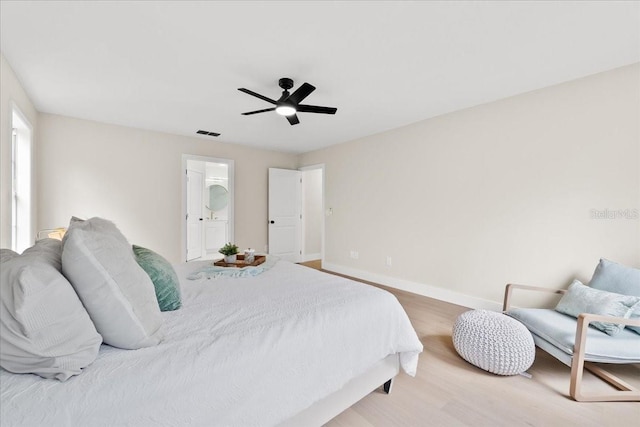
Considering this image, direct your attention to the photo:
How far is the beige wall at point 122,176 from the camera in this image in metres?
3.57

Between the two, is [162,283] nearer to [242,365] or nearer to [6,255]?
[6,255]

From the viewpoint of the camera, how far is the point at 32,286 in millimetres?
864

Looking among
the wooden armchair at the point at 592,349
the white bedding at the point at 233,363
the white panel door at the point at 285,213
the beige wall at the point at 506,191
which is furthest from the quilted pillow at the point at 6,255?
the white panel door at the point at 285,213

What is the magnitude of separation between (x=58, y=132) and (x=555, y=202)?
6047 millimetres

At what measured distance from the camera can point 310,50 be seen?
209cm

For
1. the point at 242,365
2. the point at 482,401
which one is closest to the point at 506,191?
the point at 482,401

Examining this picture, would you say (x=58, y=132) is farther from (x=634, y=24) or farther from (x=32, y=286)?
(x=634, y=24)

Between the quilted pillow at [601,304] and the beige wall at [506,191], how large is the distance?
597mm

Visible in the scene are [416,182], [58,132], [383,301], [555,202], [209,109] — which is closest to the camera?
[383,301]

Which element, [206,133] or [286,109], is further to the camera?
[206,133]

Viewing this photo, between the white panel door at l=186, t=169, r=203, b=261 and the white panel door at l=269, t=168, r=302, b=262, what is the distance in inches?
57.8

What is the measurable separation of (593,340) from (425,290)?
201cm

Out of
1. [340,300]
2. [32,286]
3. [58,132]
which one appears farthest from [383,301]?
[58,132]

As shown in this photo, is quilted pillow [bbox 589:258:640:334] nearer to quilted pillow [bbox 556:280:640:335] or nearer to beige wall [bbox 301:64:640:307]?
quilted pillow [bbox 556:280:640:335]
